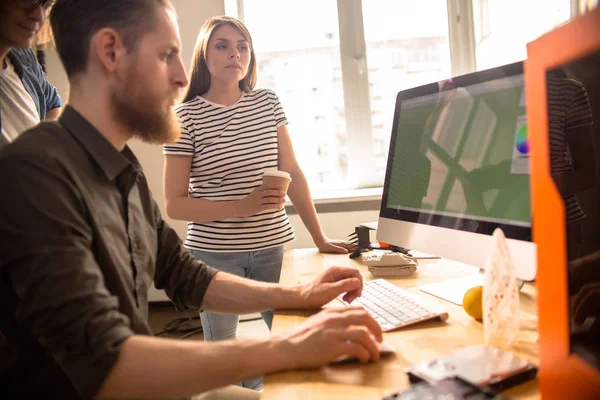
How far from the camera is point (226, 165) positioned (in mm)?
1761

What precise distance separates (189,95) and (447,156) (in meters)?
1.11

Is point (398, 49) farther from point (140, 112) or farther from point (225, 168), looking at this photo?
point (140, 112)

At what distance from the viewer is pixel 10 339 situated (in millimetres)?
793

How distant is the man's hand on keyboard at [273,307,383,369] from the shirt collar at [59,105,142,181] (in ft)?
1.51

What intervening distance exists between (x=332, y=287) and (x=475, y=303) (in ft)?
0.99

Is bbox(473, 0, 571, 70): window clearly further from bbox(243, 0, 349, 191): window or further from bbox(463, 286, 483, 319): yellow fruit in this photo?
bbox(463, 286, 483, 319): yellow fruit

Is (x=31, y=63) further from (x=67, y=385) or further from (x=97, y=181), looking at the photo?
(x=67, y=385)

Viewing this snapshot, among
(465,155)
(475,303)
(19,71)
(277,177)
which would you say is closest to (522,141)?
(465,155)

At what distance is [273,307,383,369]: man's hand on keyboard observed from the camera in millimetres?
770

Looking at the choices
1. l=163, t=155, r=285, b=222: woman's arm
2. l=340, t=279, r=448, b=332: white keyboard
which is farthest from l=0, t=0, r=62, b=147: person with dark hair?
l=340, t=279, r=448, b=332: white keyboard

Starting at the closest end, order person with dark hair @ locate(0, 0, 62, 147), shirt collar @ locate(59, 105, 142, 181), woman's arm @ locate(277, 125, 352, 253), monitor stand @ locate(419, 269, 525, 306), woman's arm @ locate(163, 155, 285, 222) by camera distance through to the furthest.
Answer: shirt collar @ locate(59, 105, 142, 181)
person with dark hair @ locate(0, 0, 62, 147)
monitor stand @ locate(419, 269, 525, 306)
woman's arm @ locate(163, 155, 285, 222)
woman's arm @ locate(277, 125, 352, 253)

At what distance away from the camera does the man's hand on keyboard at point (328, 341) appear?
770 millimetres

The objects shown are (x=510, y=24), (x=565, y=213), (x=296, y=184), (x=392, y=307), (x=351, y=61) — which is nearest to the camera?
(x=565, y=213)

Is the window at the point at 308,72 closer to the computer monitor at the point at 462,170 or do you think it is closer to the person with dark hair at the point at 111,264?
the computer monitor at the point at 462,170
